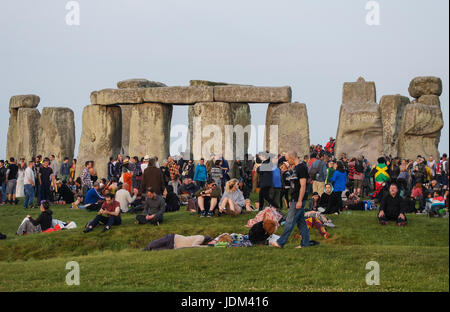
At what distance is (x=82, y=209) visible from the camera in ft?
72.0

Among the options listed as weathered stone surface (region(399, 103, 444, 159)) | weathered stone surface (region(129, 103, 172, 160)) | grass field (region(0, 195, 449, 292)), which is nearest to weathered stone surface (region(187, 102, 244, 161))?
weathered stone surface (region(129, 103, 172, 160))

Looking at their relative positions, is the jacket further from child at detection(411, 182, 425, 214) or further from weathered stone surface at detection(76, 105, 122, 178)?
weathered stone surface at detection(76, 105, 122, 178)

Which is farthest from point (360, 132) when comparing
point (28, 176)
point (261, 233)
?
point (261, 233)

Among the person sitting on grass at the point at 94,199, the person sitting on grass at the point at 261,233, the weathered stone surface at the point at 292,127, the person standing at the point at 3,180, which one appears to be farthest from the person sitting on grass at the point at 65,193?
the person sitting on grass at the point at 261,233

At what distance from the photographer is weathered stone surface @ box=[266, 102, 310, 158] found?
2591 centimetres

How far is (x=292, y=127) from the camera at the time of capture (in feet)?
85.2

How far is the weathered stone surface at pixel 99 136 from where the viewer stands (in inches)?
1125

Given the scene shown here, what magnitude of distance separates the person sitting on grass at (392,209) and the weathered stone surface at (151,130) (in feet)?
40.4

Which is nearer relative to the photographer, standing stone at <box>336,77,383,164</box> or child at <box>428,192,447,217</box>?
child at <box>428,192,447,217</box>

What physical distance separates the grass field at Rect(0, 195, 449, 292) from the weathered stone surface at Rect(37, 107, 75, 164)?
14.8 meters

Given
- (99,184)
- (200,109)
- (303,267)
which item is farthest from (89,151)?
(303,267)

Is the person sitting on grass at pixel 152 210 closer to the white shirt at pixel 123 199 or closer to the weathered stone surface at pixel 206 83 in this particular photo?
the white shirt at pixel 123 199
